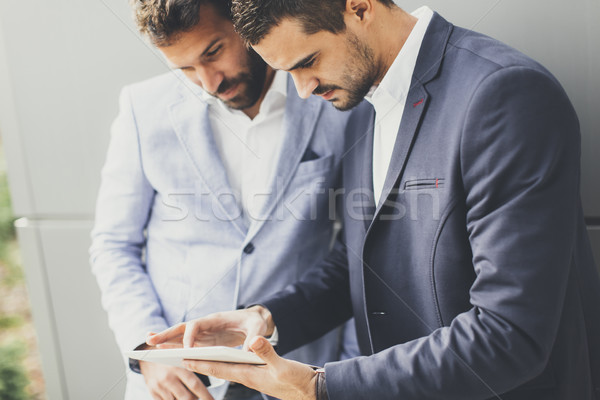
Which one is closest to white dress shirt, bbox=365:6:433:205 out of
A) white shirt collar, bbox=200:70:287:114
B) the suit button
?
white shirt collar, bbox=200:70:287:114

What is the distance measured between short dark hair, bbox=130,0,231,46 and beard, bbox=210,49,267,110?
0.18 m

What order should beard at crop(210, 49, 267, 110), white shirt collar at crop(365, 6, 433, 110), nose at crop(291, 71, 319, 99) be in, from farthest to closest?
beard at crop(210, 49, 267, 110) → nose at crop(291, 71, 319, 99) → white shirt collar at crop(365, 6, 433, 110)

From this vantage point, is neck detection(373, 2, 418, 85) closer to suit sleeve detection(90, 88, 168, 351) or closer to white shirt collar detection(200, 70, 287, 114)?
white shirt collar detection(200, 70, 287, 114)

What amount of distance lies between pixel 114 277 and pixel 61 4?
40.8 inches

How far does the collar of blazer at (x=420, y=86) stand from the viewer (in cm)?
118

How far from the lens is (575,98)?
143 cm

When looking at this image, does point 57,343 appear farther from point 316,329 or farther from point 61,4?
point 61,4

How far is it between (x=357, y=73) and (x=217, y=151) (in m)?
0.57

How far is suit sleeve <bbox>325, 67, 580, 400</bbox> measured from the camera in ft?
Result: 3.26

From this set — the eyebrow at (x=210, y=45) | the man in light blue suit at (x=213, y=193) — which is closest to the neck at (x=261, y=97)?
the man in light blue suit at (x=213, y=193)

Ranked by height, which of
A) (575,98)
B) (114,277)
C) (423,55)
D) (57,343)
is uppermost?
(423,55)

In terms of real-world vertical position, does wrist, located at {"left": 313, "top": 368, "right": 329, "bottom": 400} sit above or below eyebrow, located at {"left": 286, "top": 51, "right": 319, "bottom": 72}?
below

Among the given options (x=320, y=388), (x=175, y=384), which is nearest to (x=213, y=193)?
(x=175, y=384)

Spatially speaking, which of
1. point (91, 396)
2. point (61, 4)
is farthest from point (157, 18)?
point (91, 396)
